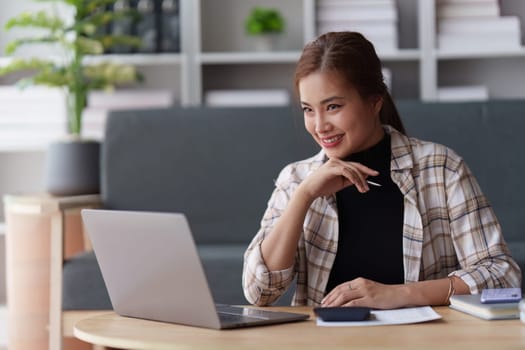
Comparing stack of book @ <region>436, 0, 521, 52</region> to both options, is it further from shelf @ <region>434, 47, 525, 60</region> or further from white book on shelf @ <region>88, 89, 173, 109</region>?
white book on shelf @ <region>88, 89, 173, 109</region>

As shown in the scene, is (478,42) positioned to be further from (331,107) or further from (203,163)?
(331,107)

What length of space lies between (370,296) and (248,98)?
253 centimetres

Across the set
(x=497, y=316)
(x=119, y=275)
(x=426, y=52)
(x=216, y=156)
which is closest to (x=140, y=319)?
(x=119, y=275)

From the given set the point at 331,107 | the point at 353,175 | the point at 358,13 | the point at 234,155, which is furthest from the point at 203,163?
the point at 353,175

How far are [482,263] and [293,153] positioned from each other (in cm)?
164

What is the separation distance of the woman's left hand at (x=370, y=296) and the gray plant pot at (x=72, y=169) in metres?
2.23

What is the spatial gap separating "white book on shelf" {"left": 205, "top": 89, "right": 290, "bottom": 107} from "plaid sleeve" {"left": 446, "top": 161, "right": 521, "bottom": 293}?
2124 millimetres

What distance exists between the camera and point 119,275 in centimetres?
139

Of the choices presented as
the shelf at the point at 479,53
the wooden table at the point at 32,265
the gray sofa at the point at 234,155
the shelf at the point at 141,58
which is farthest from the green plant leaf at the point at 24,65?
the shelf at the point at 479,53

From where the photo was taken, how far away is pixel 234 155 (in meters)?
3.28

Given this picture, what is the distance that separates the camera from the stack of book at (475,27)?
3.78 meters

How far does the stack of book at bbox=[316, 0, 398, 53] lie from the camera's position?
383cm

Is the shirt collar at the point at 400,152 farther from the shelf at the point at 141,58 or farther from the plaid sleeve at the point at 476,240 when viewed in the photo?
the shelf at the point at 141,58

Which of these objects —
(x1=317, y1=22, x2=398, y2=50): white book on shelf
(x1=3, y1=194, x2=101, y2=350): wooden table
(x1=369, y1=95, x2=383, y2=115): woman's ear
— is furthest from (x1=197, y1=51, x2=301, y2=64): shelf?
(x1=369, y1=95, x2=383, y2=115): woman's ear
